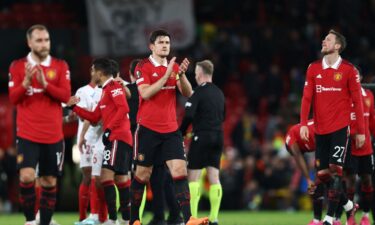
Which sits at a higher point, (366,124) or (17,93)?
(17,93)

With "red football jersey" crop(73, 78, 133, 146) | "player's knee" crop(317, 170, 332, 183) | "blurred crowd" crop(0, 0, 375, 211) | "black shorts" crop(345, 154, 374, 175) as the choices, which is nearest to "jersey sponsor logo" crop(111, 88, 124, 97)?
"red football jersey" crop(73, 78, 133, 146)

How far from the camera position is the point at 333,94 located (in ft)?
47.7

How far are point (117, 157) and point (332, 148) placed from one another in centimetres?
294

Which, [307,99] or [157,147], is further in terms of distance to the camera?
[307,99]

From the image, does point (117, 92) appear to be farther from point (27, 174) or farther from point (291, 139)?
point (291, 139)

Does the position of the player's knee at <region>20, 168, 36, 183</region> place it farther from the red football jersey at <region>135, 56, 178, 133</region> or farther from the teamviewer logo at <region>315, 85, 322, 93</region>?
the teamviewer logo at <region>315, 85, 322, 93</region>

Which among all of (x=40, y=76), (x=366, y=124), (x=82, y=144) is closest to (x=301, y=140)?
(x=366, y=124)

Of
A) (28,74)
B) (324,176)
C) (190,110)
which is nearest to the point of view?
(28,74)

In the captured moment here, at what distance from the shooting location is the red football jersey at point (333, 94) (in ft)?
47.4

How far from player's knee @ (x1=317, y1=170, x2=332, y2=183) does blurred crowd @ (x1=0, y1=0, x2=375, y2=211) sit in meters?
11.9

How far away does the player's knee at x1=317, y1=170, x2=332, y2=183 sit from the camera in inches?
579

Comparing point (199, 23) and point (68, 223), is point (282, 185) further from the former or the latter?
point (68, 223)

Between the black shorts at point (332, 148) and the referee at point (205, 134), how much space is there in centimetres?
186

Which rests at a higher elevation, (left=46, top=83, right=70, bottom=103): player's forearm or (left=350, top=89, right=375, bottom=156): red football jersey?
(left=46, top=83, right=70, bottom=103): player's forearm
